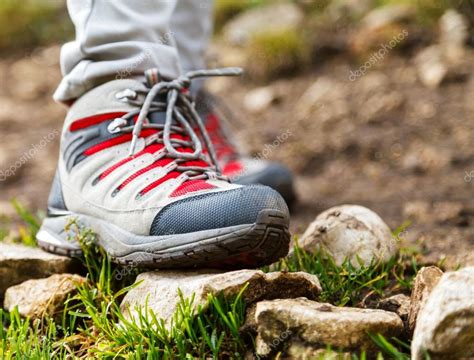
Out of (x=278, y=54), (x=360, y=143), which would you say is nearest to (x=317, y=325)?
(x=360, y=143)

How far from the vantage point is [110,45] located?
6.07 ft

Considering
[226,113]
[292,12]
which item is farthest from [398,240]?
[292,12]

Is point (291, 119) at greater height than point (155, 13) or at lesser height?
lesser

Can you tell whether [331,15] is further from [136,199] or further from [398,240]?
[136,199]

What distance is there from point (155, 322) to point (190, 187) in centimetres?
38

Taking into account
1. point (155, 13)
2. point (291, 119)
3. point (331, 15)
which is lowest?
point (291, 119)

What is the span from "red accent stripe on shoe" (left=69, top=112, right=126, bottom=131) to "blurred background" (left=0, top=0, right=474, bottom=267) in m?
0.66

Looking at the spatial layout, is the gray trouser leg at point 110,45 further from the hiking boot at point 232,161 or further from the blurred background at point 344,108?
the blurred background at point 344,108

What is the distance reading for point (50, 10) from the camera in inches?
260

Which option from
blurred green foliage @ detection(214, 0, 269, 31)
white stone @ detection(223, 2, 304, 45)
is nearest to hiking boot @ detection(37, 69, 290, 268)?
white stone @ detection(223, 2, 304, 45)

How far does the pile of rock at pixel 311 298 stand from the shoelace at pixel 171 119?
32cm

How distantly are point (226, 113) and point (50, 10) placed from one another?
4256 millimetres

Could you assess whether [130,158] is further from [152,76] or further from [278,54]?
[278,54]

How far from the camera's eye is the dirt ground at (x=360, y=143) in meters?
2.65
